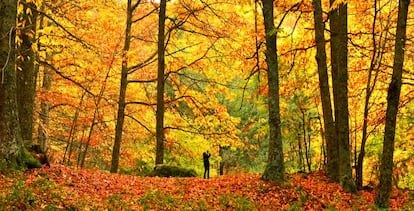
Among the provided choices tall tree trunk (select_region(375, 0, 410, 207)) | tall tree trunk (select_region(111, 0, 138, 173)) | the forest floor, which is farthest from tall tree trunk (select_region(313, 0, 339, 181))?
tall tree trunk (select_region(111, 0, 138, 173))

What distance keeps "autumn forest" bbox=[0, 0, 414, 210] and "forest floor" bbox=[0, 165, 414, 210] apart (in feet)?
0.19

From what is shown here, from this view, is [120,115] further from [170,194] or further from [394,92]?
[394,92]

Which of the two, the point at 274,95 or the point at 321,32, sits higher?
the point at 321,32

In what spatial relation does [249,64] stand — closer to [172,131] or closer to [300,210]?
[172,131]

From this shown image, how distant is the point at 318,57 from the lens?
1508 centimetres

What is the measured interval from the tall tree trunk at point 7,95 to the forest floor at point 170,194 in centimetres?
69

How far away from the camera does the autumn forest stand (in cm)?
1098

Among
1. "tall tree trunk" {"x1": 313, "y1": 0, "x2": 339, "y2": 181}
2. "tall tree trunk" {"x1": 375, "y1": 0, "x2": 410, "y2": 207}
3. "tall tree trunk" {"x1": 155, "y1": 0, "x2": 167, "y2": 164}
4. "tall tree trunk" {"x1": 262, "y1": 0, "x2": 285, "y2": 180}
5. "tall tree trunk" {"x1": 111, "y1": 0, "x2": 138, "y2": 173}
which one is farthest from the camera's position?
"tall tree trunk" {"x1": 111, "y1": 0, "x2": 138, "y2": 173}

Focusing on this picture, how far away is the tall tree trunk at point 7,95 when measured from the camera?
10117 millimetres

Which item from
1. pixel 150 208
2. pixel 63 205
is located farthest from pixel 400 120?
pixel 63 205

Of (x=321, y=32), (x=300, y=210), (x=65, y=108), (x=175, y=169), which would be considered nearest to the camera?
(x=300, y=210)

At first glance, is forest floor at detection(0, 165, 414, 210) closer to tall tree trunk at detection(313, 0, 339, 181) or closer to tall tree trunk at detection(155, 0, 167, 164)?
tall tree trunk at detection(313, 0, 339, 181)

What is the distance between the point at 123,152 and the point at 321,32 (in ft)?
51.0

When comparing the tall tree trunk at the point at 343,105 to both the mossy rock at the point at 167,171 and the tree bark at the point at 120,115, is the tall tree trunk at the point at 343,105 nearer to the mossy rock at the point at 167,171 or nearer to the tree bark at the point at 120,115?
the mossy rock at the point at 167,171
